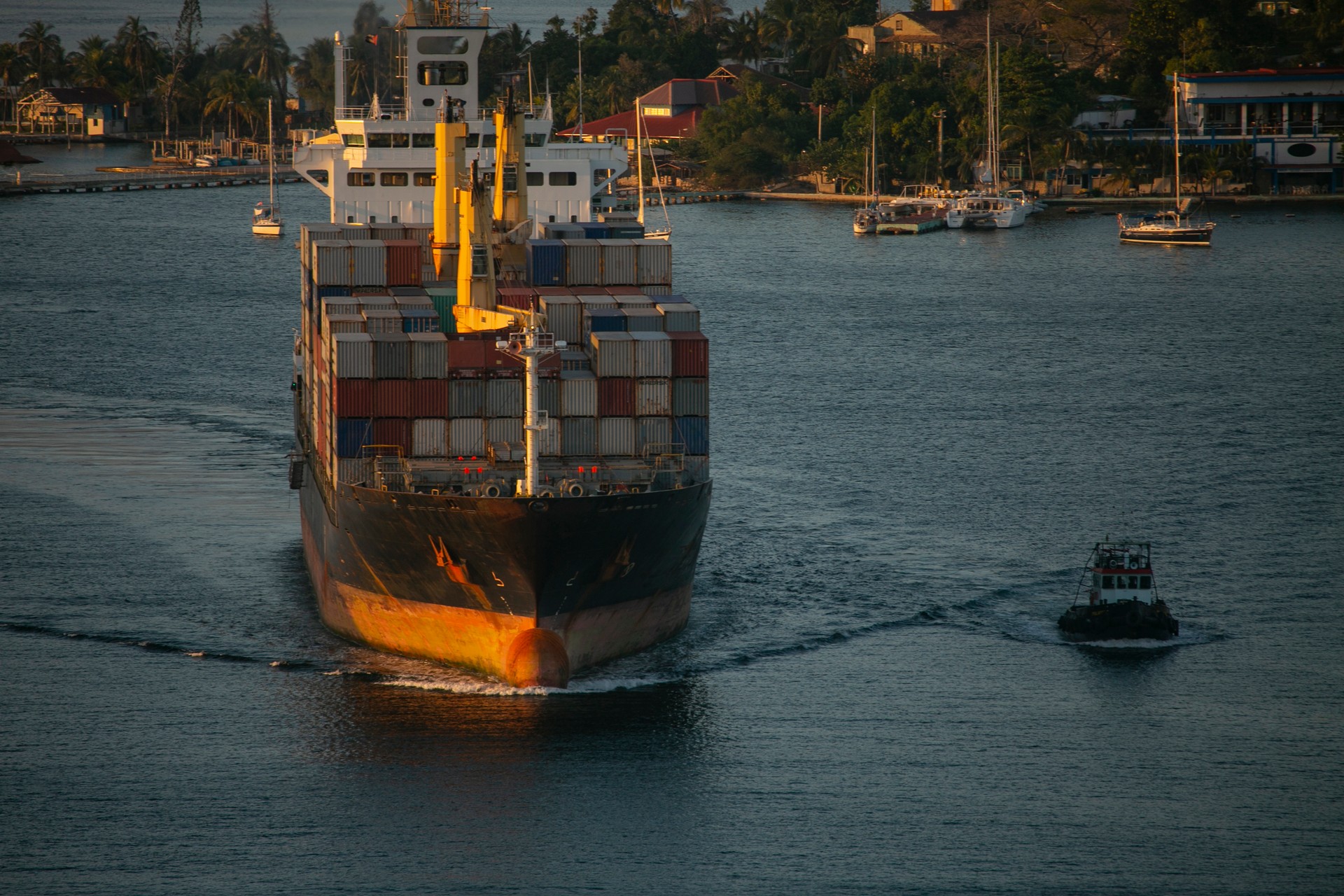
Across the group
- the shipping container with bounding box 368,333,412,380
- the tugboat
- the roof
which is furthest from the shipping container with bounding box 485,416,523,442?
the roof

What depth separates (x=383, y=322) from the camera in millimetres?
42188

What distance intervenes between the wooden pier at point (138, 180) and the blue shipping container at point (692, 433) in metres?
144

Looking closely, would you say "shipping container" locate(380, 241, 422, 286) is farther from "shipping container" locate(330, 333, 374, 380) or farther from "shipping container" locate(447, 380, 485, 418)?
"shipping container" locate(447, 380, 485, 418)

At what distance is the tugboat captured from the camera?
138ft

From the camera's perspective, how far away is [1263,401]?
72188 mm

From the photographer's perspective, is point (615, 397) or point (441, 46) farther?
point (441, 46)

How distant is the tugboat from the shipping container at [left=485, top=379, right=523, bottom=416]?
48.5ft

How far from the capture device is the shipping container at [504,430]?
40.2 meters

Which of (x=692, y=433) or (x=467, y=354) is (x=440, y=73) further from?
(x=692, y=433)

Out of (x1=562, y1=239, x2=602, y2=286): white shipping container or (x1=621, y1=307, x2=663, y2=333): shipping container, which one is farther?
(x1=562, y1=239, x2=602, y2=286): white shipping container

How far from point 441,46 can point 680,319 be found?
90.4 ft

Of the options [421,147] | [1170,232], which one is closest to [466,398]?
[421,147]

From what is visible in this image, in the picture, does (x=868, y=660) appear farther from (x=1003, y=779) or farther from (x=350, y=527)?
(x=350, y=527)

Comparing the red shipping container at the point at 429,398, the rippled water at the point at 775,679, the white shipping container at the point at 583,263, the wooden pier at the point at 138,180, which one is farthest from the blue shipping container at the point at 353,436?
the wooden pier at the point at 138,180
